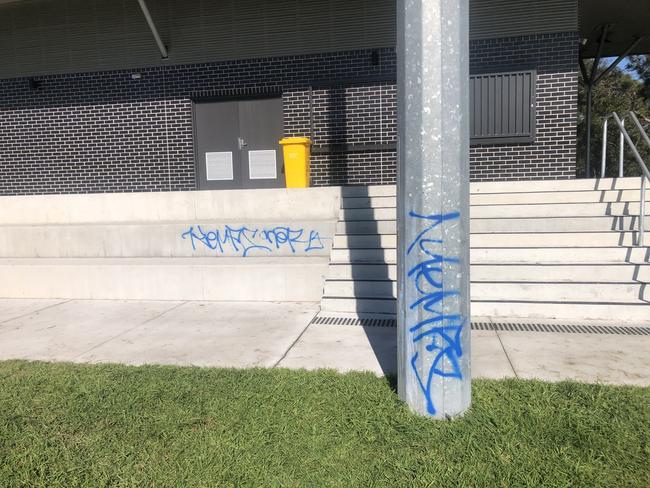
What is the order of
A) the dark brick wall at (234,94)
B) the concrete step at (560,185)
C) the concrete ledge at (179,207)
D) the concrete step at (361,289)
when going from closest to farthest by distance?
the concrete step at (361,289)
the concrete step at (560,185)
the concrete ledge at (179,207)
the dark brick wall at (234,94)

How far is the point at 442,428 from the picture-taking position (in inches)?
122

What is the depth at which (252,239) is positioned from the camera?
7.55 metres

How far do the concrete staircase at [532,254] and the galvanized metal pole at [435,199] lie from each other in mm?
2634

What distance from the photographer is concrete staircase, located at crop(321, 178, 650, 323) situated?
18.4 ft

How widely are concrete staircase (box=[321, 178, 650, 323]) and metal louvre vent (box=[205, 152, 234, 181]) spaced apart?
347cm

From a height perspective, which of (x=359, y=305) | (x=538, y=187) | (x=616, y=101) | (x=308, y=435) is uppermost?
(x=616, y=101)

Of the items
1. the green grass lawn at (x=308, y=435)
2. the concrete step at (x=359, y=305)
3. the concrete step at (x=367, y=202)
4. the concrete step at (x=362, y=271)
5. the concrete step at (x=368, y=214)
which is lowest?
the green grass lawn at (x=308, y=435)

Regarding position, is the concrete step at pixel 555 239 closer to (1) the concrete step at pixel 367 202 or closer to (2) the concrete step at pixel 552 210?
(2) the concrete step at pixel 552 210

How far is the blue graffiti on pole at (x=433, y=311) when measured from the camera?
3141 mm

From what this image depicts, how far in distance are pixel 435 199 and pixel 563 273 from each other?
11.4 feet

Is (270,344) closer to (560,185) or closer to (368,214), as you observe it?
(368,214)

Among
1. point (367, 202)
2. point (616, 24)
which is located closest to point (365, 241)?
point (367, 202)

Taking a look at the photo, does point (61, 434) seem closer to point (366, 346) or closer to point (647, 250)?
point (366, 346)

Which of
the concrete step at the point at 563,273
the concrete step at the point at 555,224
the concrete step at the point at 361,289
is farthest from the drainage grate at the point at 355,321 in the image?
the concrete step at the point at 555,224
